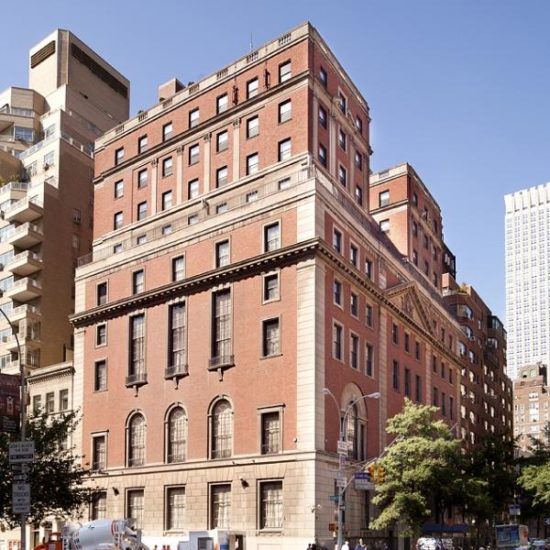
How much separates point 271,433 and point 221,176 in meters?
21.9

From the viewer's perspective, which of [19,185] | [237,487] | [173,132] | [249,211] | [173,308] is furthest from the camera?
[19,185]

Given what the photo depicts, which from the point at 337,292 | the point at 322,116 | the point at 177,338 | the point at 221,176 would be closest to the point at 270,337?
the point at 337,292

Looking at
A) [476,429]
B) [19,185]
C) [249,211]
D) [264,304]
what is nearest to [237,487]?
[264,304]

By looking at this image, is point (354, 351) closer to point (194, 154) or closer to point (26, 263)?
point (194, 154)

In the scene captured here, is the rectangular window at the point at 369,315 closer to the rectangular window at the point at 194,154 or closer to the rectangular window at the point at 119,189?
the rectangular window at the point at 194,154

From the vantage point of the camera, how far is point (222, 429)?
206 feet

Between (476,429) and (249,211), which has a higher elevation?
(249,211)

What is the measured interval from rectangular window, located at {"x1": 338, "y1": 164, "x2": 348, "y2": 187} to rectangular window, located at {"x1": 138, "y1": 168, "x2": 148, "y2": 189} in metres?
17.1

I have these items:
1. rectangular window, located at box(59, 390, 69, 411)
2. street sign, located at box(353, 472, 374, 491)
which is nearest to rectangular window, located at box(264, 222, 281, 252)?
street sign, located at box(353, 472, 374, 491)

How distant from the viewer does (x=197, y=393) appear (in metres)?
64.5

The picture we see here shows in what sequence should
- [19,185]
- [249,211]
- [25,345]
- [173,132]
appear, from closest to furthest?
[249,211] < [173,132] < [25,345] < [19,185]

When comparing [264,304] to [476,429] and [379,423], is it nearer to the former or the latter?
[379,423]

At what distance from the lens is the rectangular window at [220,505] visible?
61.2m

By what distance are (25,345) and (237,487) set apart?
35.2 metres
